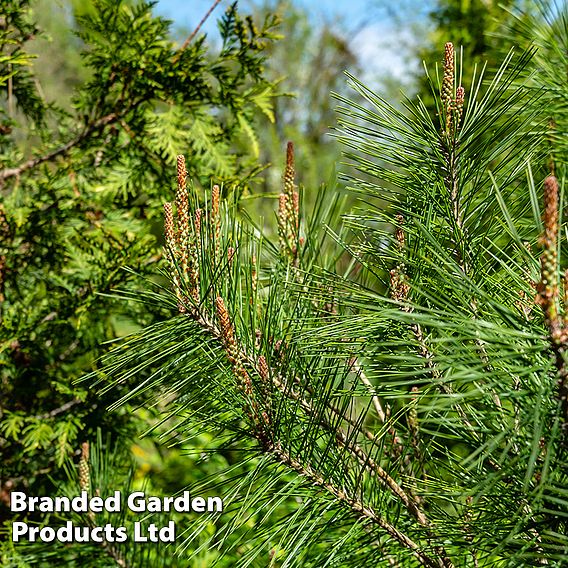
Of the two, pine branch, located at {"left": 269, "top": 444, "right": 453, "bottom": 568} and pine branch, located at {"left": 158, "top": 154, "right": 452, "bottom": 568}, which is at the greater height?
pine branch, located at {"left": 158, "top": 154, "right": 452, "bottom": 568}

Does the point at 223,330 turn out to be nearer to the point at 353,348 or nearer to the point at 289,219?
the point at 353,348

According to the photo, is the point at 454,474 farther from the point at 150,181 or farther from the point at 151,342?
the point at 150,181

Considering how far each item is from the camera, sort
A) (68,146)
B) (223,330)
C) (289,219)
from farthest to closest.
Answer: (68,146)
(289,219)
(223,330)

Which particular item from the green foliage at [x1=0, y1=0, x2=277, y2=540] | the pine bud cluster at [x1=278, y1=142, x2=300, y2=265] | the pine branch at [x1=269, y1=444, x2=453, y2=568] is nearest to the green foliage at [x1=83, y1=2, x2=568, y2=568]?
the pine branch at [x1=269, y1=444, x2=453, y2=568]

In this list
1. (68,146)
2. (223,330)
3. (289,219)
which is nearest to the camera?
(223,330)

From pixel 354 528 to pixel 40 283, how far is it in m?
1.48

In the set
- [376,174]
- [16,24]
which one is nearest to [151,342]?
[376,174]

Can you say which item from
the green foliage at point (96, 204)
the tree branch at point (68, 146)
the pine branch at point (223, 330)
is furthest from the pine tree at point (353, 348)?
the tree branch at point (68, 146)

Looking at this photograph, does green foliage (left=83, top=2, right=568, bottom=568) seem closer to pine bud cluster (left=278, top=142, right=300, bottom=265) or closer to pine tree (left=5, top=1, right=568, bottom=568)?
pine tree (left=5, top=1, right=568, bottom=568)

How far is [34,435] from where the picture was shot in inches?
65.0

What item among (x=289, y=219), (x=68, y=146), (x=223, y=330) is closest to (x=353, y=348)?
(x=223, y=330)

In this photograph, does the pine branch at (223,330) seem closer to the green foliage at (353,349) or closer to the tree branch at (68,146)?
the green foliage at (353,349)

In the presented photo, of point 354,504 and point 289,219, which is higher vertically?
point 289,219

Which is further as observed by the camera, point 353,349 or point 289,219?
point 289,219
